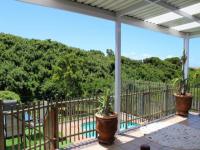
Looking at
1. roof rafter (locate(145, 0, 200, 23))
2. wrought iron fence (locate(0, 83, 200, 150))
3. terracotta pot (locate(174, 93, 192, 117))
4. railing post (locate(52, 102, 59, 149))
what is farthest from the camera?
terracotta pot (locate(174, 93, 192, 117))

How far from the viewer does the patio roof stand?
4938 millimetres

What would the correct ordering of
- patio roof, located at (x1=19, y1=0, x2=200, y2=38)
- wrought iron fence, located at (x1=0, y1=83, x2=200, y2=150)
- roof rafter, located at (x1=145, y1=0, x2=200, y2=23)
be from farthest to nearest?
roof rafter, located at (x1=145, y1=0, x2=200, y2=23) < patio roof, located at (x1=19, y1=0, x2=200, y2=38) < wrought iron fence, located at (x1=0, y1=83, x2=200, y2=150)

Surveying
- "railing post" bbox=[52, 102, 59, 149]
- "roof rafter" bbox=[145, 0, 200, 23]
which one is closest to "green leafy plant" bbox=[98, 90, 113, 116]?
"railing post" bbox=[52, 102, 59, 149]

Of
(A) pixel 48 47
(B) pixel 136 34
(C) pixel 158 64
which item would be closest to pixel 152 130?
(A) pixel 48 47

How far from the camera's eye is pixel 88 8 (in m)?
5.14

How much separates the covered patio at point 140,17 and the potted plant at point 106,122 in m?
0.19

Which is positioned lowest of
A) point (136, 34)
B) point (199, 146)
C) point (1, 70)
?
point (199, 146)

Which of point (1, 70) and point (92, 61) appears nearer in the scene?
point (1, 70)

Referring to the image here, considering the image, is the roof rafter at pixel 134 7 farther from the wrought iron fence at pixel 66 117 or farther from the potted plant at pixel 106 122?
the wrought iron fence at pixel 66 117

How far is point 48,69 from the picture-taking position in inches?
504

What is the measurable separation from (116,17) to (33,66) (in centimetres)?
783

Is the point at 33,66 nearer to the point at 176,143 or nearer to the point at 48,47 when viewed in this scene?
the point at 48,47

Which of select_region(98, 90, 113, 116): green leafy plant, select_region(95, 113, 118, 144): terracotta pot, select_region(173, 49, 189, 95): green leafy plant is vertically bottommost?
select_region(95, 113, 118, 144): terracotta pot

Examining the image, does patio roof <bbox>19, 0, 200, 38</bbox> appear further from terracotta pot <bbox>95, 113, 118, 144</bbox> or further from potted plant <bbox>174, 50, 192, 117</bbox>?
terracotta pot <bbox>95, 113, 118, 144</bbox>
